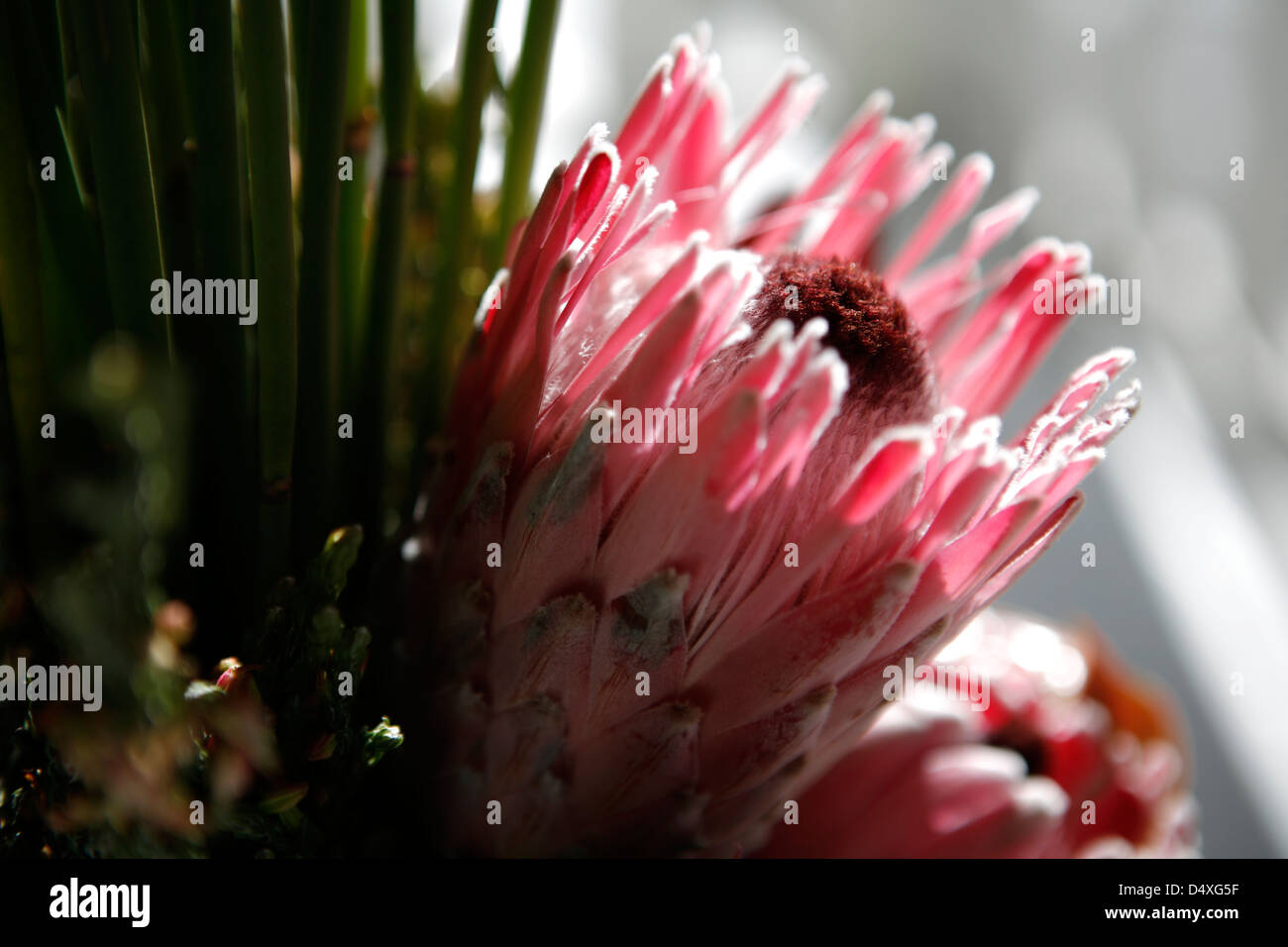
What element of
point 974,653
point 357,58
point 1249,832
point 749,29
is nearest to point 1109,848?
point 974,653

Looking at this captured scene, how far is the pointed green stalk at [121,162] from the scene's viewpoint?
1.32 ft

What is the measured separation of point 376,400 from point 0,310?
0.18 m

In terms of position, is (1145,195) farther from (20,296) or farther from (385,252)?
(20,296)

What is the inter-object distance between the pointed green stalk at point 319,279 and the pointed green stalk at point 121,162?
7 cm

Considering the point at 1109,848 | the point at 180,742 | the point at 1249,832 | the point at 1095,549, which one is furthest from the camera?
the point at 1095,549

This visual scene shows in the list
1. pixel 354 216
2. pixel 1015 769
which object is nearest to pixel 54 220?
pixel 354 216

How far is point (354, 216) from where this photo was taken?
1.81 ft

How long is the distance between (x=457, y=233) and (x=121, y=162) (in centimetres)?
20

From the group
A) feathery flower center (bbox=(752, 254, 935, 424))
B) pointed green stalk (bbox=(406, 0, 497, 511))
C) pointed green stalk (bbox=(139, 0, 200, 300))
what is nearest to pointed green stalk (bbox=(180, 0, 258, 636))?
pointed green stalk (bbox=(139, 0, 200, 300))

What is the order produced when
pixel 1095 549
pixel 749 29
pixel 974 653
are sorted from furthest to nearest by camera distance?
1. pixel 749 29
2. pixel 1095 549
3. pixel 974 653

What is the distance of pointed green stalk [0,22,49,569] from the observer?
1.42 ft

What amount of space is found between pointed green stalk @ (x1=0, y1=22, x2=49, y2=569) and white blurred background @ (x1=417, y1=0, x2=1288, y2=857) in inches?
50.1
